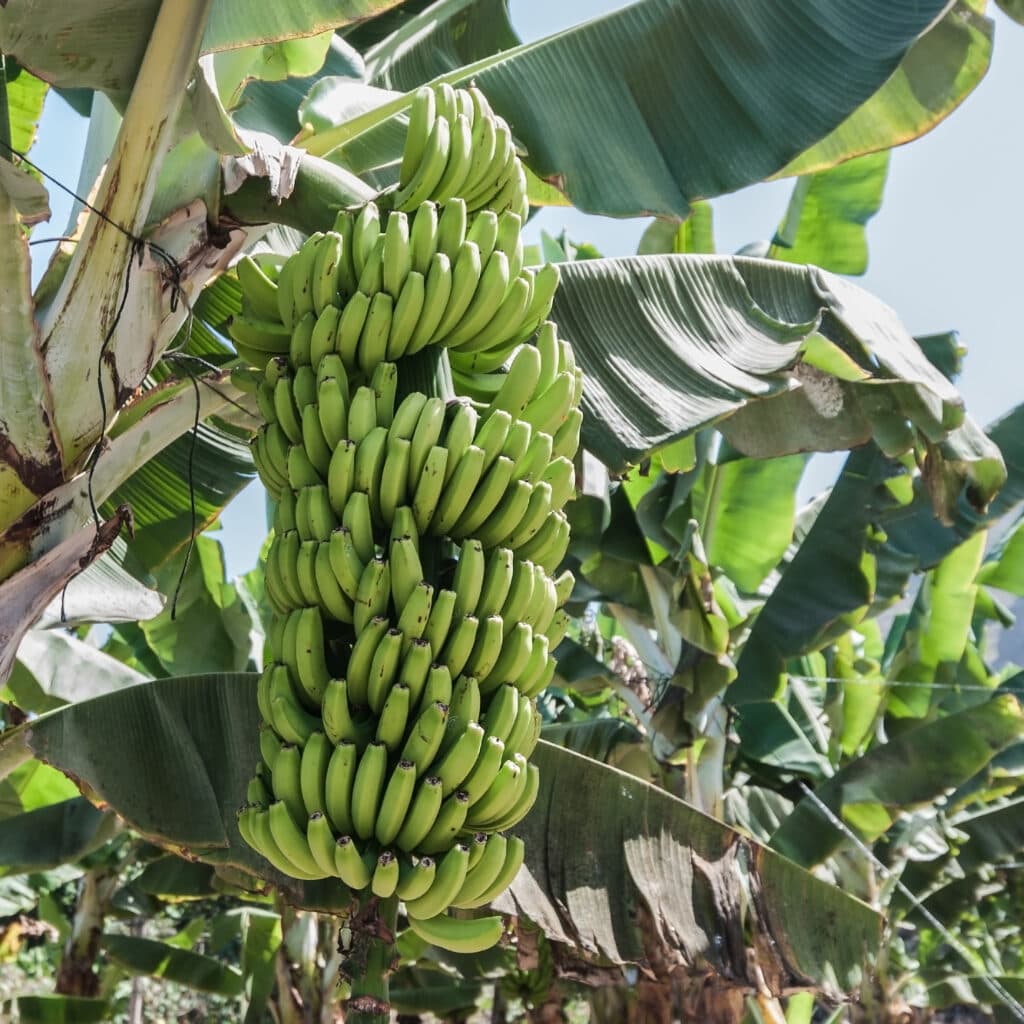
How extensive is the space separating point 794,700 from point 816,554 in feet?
5.99

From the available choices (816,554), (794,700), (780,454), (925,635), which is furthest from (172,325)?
(794,700)

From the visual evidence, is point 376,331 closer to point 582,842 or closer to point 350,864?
point 350,864

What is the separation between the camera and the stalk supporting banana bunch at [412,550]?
1.26 m

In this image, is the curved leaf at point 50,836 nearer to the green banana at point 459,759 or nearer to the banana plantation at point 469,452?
the banana plantation at point 469,452

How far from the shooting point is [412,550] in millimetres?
1315

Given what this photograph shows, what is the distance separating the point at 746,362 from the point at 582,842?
106 centimetres

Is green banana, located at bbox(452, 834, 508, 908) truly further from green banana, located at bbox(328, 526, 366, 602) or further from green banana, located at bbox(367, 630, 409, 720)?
green banana, located at bbox(328, 526, 366, 602)

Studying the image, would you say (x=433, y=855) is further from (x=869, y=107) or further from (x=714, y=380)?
(x=869, y=107)

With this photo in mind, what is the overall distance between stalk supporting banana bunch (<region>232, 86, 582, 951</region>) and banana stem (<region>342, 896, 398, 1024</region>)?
33 mm

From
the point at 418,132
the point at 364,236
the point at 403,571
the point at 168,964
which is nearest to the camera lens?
the point at 403,571

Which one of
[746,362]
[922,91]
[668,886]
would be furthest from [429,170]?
[922,91]

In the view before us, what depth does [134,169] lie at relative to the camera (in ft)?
5.12

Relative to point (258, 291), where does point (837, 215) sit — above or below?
above

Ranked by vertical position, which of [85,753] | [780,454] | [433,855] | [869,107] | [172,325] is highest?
[869,107]
